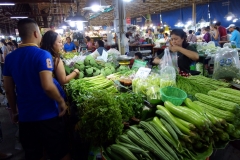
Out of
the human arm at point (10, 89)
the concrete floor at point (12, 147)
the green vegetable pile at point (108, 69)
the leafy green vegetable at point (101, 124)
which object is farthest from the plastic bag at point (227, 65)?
the human arm at point (10, 89)

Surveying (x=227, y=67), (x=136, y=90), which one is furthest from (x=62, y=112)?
(x=227, y=67)

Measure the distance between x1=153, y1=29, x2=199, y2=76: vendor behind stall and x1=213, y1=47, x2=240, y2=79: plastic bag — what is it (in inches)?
16.9

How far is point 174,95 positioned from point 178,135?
76cm

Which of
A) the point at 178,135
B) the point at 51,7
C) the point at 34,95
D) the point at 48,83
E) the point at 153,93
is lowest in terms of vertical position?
the point at 178,135

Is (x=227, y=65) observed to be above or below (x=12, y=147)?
above

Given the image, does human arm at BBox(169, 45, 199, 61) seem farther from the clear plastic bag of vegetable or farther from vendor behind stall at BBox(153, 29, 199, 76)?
the clear plastic bag of vegetable

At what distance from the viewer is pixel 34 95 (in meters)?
2.19

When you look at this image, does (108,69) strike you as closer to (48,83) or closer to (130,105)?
(130,105)

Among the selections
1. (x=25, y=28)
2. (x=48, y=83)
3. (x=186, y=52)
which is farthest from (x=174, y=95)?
(x=25, y=28)

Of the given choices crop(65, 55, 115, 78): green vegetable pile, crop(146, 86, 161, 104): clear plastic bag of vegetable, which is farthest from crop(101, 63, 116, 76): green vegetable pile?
crop(146, 86, 161, 104): clear plastic bag of vegetable

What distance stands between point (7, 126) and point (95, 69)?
3192mm

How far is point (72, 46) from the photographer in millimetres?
11344

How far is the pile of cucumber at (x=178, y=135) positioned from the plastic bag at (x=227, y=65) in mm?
1605

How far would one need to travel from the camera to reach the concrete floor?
2.31 m
